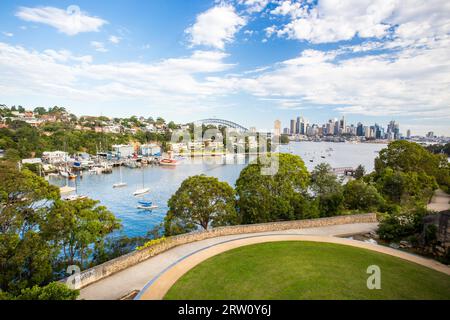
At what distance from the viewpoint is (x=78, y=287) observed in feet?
33.4

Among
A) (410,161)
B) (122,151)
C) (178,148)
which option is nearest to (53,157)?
(122,151)

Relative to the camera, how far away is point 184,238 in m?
15.0

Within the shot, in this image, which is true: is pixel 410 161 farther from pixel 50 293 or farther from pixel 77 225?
pixel 50 293

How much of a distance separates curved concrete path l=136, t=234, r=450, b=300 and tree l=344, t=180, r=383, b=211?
11.2 metres

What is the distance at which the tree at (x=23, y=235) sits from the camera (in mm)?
10438

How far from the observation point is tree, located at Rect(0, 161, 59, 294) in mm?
10438

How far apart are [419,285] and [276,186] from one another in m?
10.5

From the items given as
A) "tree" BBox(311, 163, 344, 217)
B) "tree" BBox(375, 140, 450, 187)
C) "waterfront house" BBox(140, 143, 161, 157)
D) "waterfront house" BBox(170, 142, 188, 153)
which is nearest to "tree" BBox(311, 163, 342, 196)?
"tree" BBox(311, 163, 344, 217)

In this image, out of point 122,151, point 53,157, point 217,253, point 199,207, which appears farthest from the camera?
point 122,151

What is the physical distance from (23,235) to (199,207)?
998cm

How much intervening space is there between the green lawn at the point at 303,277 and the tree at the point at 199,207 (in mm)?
5564

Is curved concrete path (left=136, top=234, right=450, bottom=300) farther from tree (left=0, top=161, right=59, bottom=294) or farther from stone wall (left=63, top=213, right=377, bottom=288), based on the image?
tree (left=0, top=161, right=59, bottom=294)

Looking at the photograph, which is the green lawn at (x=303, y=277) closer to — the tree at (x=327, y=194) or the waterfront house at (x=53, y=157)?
the tree at (x=327, y=194)
